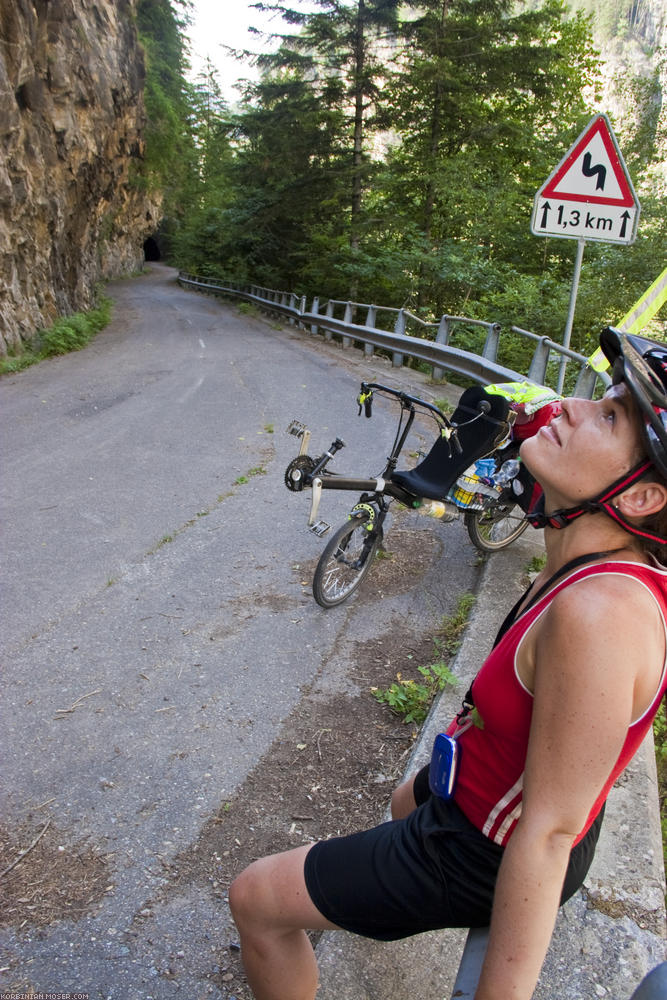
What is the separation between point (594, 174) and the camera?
585cm

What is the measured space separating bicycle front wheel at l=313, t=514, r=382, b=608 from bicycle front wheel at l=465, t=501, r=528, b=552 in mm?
829

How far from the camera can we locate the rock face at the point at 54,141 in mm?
14180

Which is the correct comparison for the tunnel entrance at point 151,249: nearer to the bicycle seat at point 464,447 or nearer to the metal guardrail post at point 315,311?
the metal guardrail post at point 315,311

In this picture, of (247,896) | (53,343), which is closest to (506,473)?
(247,896)

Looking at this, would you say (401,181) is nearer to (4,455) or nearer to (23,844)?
(4,455)

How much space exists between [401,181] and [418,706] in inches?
836

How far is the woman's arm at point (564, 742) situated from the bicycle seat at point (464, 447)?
354 cm

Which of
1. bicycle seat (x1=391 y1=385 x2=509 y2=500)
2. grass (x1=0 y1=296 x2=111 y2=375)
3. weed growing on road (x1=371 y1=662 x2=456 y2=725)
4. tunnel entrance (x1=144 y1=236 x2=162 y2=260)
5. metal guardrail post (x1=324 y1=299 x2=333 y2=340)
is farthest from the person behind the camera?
tunnel entrance (x1=144 y1=236 x2=162 y2=260)

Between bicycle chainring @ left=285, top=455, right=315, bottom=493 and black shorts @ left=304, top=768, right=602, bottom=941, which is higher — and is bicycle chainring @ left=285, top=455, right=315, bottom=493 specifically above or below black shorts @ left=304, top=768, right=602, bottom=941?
above

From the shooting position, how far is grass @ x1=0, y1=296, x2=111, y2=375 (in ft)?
43.3

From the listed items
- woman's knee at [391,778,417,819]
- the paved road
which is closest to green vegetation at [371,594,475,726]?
the paved road

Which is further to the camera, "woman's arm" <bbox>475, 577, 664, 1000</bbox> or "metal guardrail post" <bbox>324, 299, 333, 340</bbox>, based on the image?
"metal guardrail post" <bbox>324, 299, 333, 340</bbox>

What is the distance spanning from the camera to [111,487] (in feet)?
21.3

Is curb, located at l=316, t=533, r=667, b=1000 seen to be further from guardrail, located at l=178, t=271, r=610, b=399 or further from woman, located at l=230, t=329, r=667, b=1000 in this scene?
guardrail, located at l=178, t=271, r=610, b=399
